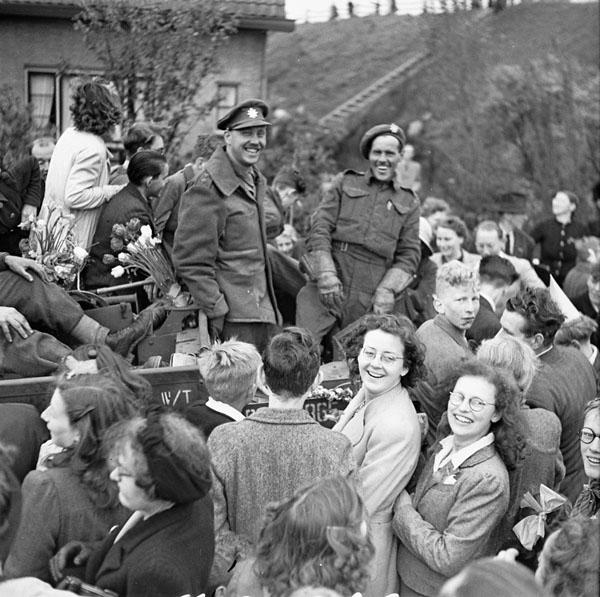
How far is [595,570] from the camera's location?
3.22 metres

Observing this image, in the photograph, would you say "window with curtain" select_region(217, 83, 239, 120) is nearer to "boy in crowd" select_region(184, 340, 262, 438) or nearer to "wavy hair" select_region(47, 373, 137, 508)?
"boy in crowd" select_region(184, 340, 262, 438)

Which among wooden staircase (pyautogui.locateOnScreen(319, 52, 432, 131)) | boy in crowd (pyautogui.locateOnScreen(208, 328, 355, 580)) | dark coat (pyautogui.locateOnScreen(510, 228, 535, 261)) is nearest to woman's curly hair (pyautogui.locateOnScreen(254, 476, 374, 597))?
boy in crowd (pyautogui.locateOnScreen(208, 328, 355, 580))

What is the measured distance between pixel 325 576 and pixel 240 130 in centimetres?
433

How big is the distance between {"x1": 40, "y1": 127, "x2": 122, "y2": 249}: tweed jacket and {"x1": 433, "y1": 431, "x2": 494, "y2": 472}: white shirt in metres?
3.32

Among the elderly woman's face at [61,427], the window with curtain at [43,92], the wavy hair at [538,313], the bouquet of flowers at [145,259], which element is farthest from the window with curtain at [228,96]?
the elderly woman's face at [61,427]

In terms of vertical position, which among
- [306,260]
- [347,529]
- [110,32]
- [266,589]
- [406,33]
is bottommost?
[266,589]

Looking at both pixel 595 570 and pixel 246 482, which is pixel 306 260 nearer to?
pixel 246 482

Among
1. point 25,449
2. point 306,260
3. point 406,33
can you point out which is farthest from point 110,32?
point 406,33

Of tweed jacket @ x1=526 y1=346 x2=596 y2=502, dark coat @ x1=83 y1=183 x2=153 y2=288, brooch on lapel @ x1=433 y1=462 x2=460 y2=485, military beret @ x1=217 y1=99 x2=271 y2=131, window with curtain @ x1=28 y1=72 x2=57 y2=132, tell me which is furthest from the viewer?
window with curtain @ x1=28 y1=72 x2=57 y2=132

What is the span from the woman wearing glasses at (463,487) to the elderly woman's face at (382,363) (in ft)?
1.18

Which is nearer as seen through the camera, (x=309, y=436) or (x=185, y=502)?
(x=185, y=502)

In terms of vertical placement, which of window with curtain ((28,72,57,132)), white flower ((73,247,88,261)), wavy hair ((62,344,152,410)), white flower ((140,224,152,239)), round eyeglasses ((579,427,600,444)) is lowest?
round eyeglasses ((579,427,600,444))

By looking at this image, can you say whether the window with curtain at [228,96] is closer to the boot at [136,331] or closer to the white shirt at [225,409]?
the boot at [136,331]

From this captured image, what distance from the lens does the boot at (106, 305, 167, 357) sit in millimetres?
6598
